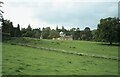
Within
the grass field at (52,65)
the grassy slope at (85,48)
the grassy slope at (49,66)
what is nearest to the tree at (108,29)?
the grassy slope at (85,48)

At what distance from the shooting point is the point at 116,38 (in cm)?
8419

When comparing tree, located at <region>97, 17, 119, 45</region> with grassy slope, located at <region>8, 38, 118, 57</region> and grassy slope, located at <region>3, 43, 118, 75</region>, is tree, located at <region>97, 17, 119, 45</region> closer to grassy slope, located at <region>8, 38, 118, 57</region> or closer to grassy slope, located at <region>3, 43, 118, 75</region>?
grassy slope, located at <region>8, 38, 118, 57</region>

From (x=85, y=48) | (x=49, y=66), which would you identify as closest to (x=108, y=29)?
(x=85, y=48)

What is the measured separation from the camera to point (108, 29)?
85.1m

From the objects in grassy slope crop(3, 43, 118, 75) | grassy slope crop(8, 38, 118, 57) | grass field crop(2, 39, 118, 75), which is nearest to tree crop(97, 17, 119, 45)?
grassy slope crop(8, 38, 118, 57)

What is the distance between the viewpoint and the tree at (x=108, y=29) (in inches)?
3311

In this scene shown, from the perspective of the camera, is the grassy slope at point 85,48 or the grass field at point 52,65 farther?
the grassy slope at point 85,48

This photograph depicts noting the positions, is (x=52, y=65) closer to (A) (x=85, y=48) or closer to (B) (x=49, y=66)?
(B) (x=49, y=66)

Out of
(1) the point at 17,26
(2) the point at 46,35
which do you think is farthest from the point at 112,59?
(2) the point at 46,35

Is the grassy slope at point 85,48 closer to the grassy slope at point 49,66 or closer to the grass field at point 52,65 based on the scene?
the grass field at point 52,65

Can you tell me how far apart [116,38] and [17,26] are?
58883 mm

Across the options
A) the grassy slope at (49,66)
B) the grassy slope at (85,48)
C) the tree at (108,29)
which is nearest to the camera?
the grassy slope at (49,66)

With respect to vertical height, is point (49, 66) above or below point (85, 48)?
below

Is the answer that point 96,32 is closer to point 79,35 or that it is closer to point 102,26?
point 102,26
